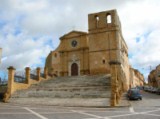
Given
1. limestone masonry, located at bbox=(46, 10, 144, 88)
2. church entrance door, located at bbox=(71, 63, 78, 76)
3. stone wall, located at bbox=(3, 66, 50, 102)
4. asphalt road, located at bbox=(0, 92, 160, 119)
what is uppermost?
limestone masonry, located at bbox=(46, 10, 144, 88)

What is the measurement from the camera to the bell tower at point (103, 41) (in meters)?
35.3

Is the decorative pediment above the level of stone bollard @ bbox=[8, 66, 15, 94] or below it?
above

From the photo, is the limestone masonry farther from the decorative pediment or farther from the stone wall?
the stone wall

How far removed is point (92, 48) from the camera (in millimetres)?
36531

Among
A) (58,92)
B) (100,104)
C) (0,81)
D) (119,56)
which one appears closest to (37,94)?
(58,92)

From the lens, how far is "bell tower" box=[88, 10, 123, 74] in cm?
3528

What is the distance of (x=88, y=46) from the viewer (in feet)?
125

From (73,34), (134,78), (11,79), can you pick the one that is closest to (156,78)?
(134,78)

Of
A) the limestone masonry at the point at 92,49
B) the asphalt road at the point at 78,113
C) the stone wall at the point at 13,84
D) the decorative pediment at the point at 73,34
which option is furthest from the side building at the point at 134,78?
the asphalt road at the point at 78,113

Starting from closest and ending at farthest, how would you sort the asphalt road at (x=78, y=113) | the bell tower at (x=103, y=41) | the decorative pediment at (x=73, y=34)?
the asphalt road at (x=78, y=113) → the bell tower at (x=103, y=41) → the decorative pediment at (x=73, y=34)

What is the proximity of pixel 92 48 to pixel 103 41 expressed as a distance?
201 centimetres

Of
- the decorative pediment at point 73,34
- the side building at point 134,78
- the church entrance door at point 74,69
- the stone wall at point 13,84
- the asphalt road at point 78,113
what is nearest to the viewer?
the asphalt road at point 78,113

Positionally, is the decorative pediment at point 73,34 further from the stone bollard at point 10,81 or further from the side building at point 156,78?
the side building at point 156,78

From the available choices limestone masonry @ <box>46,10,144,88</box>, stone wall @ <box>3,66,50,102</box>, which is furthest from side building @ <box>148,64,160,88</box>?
stone wall @ <box>3,66,50,102</box>
